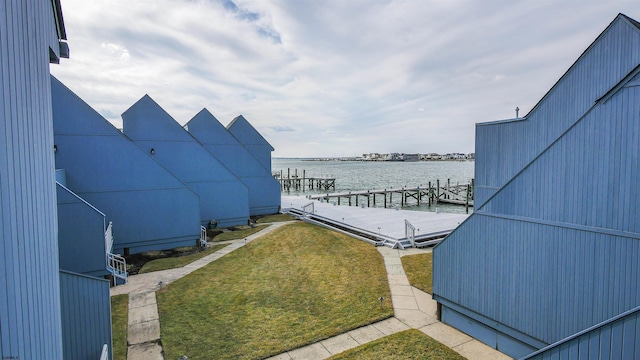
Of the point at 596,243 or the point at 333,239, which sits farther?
the point at 333,239

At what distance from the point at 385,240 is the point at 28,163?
16596 mm

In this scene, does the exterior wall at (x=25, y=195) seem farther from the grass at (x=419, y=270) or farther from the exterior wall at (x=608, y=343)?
the grass at (x=419, y=270)

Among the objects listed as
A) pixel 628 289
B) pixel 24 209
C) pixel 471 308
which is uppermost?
pixel 24 209

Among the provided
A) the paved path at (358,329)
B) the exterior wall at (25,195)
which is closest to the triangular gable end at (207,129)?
the paved path at (358,329)

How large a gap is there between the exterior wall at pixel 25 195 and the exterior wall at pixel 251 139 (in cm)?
2353

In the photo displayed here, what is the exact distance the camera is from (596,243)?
6.25m

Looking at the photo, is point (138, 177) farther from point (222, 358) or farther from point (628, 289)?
point (628, 289)

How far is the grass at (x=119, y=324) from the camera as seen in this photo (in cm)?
853

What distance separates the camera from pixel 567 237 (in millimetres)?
6715

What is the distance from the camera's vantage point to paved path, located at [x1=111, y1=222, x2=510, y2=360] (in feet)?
27.3

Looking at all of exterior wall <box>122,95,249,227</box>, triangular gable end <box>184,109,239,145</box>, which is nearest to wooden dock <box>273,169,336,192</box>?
triangular gable end <box>184,109,239,145</box>

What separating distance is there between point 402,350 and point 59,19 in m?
11.8

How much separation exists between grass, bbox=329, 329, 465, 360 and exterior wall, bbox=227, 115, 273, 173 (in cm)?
2193

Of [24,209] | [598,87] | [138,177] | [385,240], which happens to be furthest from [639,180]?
[138,177]
